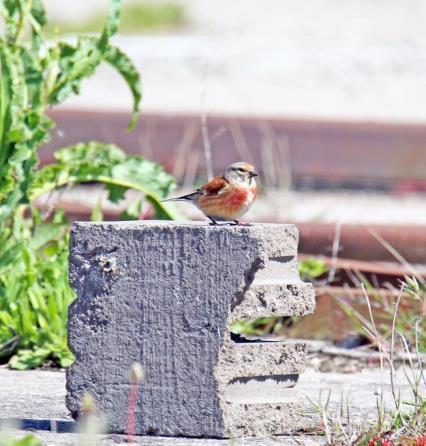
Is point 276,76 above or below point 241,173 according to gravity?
below

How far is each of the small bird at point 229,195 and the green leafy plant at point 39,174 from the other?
100cm

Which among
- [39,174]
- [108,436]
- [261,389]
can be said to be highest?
[39,174]

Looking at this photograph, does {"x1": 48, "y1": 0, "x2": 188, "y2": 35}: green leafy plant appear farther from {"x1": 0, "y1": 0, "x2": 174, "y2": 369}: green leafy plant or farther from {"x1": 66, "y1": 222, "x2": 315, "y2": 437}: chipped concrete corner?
{"x1": 66, "y1": 222, "x2": 315, "y2": 437}: chipped concrete corner

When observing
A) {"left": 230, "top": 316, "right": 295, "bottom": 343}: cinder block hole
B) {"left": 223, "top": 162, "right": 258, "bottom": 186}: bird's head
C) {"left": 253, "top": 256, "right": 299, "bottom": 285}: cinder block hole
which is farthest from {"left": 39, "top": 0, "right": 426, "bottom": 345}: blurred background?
{"left": 253, "top": 256, "right": 299, "bottom": 285}: cinder block hole

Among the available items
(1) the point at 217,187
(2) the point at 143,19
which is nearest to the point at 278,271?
(1) the point at 217,187

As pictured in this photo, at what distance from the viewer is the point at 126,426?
4102 mm

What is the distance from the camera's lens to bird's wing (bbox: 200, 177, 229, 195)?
4.56 m

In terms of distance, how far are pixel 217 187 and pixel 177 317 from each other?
0.67 metres

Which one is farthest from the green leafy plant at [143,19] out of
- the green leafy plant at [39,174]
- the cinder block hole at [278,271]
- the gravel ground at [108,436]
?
the cinder block hole at [278,271]

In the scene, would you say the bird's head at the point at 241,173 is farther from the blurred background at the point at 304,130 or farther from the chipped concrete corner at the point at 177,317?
the blurred background at the point at 304,130

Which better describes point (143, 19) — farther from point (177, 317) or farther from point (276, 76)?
point (177, 317)

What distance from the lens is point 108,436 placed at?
13.4ft

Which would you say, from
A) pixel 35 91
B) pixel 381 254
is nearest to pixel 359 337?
pixel 381 254

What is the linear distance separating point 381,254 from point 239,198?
8.95ft
